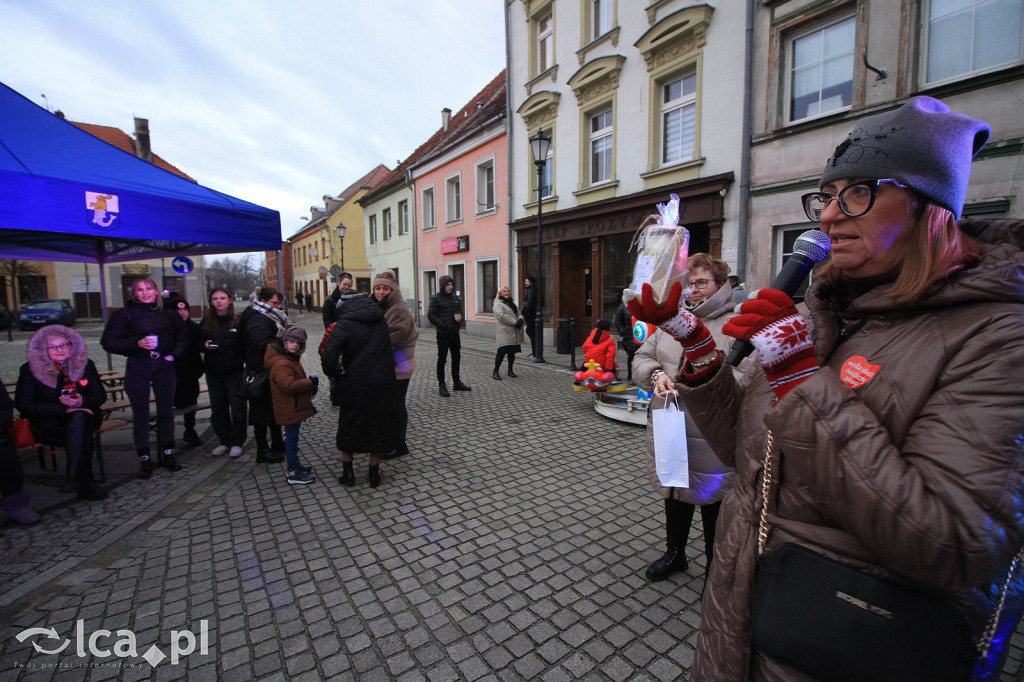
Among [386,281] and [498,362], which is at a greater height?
[386,281]

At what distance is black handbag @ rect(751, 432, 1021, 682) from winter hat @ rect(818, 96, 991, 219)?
31.5 inches

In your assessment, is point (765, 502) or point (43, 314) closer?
point (765, 502)

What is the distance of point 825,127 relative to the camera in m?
7.88

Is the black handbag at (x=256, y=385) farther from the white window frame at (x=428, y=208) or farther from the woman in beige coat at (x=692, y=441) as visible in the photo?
the white window frame at (x=428, y=208)

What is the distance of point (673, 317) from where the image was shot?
4.29 feet

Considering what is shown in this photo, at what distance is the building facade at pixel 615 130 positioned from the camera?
927 cm

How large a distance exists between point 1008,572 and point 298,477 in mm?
4608

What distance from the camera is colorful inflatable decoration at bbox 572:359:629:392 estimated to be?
6.47m

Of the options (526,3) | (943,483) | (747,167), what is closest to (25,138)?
(943,483)

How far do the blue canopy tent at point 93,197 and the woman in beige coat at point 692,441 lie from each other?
402cm

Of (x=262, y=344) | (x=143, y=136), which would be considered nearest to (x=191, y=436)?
(x=262, y=344)

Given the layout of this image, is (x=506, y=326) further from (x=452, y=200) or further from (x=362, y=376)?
(x=452, y=200)

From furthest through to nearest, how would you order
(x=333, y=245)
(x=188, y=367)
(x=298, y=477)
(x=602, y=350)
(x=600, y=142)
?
(x=333, y=245), (x=600, y=142), (x=602, y=350), (x=188, y=367), (x=298, y=477)

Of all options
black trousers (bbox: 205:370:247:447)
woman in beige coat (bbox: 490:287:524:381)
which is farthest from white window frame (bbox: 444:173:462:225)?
black trousers (bbox: 205:370:247:447)
